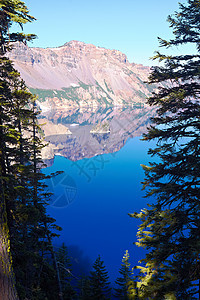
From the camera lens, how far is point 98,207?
206 feet

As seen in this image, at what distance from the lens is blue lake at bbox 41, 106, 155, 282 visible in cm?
4494

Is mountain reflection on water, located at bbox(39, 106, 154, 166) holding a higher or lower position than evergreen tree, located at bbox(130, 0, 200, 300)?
higher

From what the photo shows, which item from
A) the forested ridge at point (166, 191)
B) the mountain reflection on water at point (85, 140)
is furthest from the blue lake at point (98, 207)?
the forested ridge at point (166, 191)

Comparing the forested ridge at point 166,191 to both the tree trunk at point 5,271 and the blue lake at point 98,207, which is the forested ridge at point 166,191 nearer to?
the tree trunk at point 5,271

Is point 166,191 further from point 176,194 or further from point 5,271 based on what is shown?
point 5,271

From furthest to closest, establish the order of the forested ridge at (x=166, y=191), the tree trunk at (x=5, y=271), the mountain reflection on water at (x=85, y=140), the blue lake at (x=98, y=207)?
the mountain reflection on water at (x=85, y=140)
the blue lake at (x=98, y=207)
the forested ridge at (x=166, y=191)
the tree trunk at (x=5, y=271)

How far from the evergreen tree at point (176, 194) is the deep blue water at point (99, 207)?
34344 millimetres

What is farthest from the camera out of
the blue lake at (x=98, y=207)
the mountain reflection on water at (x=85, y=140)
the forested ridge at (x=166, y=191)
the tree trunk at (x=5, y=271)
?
the mountain reflection on water at (x=85, y=140)

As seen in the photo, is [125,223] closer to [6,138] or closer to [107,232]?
[107,232]

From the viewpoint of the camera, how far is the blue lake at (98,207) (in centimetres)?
4494

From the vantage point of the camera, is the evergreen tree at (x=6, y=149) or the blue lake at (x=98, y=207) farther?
the blue lake at (x=98, y=207)

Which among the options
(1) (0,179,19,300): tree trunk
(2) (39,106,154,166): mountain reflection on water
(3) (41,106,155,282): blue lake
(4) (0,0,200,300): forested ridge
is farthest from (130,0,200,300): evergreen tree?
(2) (39,106,154,166): mountain reflection on water

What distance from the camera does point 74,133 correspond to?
169 m

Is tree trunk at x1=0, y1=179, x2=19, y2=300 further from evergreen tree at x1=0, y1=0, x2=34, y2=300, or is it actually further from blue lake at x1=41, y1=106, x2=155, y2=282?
blue lake at x1=41, y1=106, x2=155, y2=282
